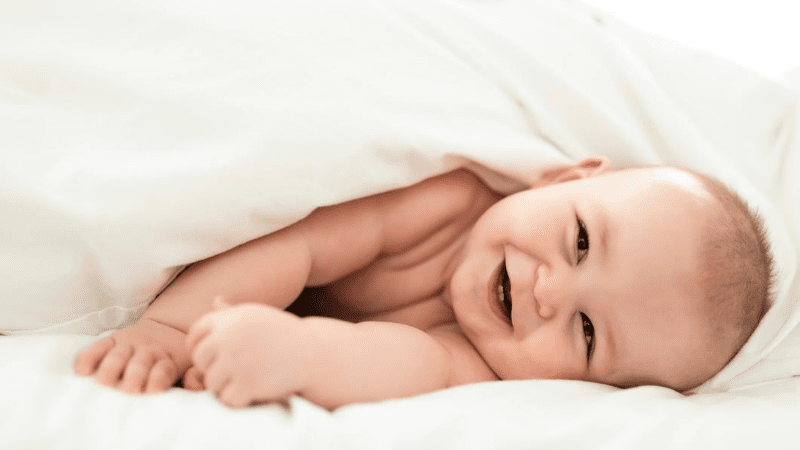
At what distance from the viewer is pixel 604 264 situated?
2.68ft

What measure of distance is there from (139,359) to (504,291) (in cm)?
50

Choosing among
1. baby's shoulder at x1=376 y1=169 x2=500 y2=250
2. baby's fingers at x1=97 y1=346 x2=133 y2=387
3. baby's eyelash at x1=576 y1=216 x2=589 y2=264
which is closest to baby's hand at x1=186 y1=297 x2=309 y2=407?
baby's fingers at x1=97 y1=346 x2=133 y2=387

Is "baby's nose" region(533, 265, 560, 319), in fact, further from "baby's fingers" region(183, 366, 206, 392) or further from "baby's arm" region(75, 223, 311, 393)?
"baby's fingers" region(183, 366, 206, 392)

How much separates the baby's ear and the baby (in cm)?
4

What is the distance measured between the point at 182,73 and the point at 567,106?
63 centimetres

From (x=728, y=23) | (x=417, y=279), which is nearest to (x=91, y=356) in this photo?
(x=417, y=279)

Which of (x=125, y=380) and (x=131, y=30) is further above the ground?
(x=131, y=30)

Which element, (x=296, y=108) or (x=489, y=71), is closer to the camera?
(x=296, y=108)

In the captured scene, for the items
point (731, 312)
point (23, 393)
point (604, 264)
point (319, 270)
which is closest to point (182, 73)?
point (319, 270)

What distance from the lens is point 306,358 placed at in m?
0.65

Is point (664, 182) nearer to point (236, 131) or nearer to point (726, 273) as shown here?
point (726, 273)

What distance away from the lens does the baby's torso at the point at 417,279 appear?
982 mm

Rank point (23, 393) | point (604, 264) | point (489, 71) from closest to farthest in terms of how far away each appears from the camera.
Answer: point (23, 393) < point (604, 264) < point (489, 71)

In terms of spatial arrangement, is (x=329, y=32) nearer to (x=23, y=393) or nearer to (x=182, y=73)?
(x=182, y=73)
